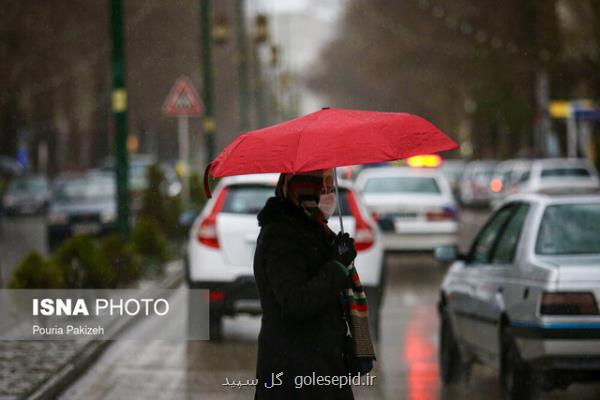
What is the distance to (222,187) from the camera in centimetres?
1352

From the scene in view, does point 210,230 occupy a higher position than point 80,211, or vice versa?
point 210,230

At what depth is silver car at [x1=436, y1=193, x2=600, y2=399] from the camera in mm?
7918

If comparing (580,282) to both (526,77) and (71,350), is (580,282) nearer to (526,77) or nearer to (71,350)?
(71,350)

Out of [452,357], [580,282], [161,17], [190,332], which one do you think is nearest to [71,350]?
[190,332]

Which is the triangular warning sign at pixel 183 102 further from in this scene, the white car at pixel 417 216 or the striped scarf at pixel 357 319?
the striped scarf at pixel 357 319

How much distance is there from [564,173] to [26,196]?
2275cm

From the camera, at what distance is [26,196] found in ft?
Answer: 171

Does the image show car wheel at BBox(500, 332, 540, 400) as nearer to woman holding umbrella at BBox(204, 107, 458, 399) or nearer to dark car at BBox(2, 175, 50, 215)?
woman holding umbrella at BBox(204, 107, 458, 399)

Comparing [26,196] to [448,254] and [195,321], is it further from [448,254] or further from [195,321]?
[448,254]

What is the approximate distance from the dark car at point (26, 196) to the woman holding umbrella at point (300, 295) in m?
47.4

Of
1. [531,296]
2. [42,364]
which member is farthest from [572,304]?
[42,364]

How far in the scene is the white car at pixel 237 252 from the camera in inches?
498

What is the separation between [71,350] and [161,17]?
5705 centimetres

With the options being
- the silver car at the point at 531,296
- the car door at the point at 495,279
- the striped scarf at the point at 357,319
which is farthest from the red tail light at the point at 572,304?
the striped scarf at the point at 357,319
